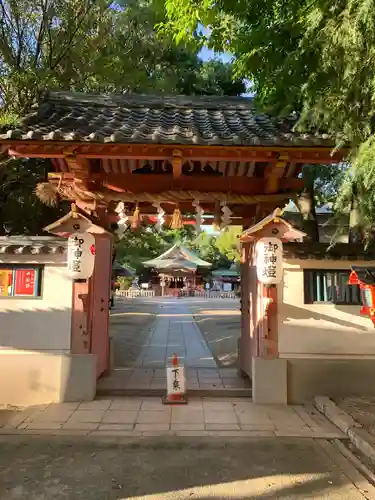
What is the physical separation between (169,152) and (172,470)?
4353 mm

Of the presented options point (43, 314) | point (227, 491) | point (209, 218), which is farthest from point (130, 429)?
point (209, 218)

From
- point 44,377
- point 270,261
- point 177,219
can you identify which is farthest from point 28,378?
point 270,261

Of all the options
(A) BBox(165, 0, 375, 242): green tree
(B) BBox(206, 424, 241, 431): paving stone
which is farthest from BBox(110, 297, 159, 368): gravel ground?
(A) BBox(165, 0, 375, 242): green tree

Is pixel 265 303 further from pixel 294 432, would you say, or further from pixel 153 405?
pixel 153 405

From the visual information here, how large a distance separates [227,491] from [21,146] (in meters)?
5.34

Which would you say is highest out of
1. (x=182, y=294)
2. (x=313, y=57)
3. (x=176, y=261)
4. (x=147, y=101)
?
(x=147, y=101)

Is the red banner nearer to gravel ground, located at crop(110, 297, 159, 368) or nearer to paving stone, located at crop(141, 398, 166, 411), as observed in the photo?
paving stone, located at crop(141, 398, 166, 411)

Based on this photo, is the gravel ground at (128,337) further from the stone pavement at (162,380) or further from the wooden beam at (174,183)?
the wooden beam at (174,183)

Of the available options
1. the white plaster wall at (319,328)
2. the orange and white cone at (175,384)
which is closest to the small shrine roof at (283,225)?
the white plaster wall at (319,328)

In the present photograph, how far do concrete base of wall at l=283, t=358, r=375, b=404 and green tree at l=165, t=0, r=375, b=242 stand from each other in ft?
8.23

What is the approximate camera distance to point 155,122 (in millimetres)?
7465

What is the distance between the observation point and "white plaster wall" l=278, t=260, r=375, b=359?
664 cm

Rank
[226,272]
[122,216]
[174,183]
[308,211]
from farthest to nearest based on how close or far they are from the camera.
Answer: [226,272] → [308,211] → [122,216] → [174,183]

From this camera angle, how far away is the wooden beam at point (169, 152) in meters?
6.13
